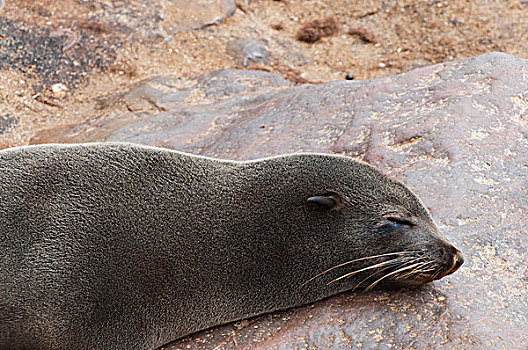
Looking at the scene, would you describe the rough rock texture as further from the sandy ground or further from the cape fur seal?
the sandy ground

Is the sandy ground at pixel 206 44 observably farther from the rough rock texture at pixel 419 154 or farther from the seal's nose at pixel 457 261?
the seal's nose at pixel 457 261

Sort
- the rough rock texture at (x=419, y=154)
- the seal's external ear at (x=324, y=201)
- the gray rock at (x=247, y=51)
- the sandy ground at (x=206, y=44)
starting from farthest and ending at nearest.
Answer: the gray rock at (x=247, y=51), the sandy ground at (x=206, y=44), the seal's external ear at (x=324, y=201), the rough rock texture at (x=419, y=154)

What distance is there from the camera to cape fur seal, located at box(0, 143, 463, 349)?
3.12 metres

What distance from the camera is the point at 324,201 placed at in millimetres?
3260

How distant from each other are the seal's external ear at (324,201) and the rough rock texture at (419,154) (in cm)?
61

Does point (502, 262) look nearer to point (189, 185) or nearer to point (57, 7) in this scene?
point (189, 185)

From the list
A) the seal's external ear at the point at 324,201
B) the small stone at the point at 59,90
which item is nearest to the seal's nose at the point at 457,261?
the seal's external ear at the point at 324,201

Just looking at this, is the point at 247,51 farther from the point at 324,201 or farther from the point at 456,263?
the point at 456,263

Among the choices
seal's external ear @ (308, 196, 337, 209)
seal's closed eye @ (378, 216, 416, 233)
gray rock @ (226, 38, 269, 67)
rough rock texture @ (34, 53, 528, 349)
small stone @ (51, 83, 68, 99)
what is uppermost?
seal's external ear @ (308, 196, 337, 209)

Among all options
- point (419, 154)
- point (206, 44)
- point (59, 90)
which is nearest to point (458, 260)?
point (419, 154)

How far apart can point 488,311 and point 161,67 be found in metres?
6.81

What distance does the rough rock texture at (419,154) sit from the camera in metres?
3.10

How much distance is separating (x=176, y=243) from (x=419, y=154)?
6.89 ft

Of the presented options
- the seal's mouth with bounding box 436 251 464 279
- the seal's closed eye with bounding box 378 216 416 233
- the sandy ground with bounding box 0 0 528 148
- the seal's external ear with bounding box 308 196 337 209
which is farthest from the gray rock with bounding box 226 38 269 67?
the seal's mouth with bounding box 436 251 464 279
